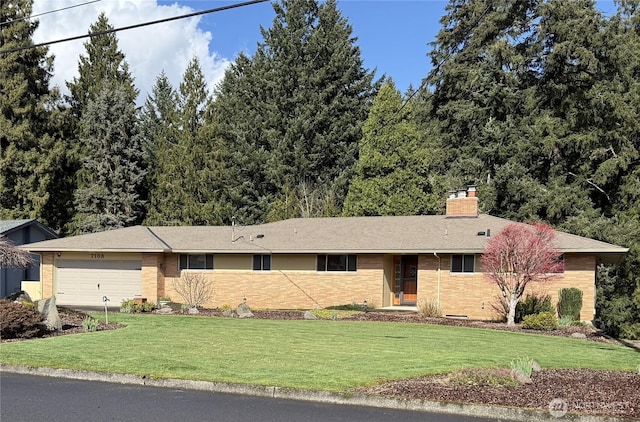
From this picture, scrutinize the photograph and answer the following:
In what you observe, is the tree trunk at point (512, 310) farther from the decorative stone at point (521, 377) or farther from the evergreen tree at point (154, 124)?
the evergreen tree at point (154, 124)

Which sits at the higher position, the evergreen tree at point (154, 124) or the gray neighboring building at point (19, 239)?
the evergreen tree at point (154, 124)

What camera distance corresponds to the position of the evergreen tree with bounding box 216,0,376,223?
151 ft

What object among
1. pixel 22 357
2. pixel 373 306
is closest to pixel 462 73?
pixel 373 306

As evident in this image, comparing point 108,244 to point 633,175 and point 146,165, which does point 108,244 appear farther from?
point 633,175

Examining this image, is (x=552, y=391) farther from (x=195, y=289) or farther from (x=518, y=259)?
(x=195, y=289)

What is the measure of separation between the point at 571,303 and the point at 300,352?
14134 mm

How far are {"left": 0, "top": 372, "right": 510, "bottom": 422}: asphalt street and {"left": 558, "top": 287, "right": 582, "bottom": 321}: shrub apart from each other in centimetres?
1720

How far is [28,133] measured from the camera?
45.8m

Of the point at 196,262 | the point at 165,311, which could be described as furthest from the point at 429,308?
the point at 196,262

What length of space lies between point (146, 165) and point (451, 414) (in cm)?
4454

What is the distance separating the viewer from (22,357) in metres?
12.3

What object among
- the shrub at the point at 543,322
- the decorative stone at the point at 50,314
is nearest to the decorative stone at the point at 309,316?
the shrub at the point at 543,322

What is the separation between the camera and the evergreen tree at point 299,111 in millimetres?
46125

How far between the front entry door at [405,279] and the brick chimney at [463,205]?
130 inches
